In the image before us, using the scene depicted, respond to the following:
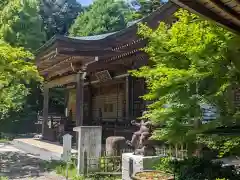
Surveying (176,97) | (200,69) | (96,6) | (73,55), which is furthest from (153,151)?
(96,6)

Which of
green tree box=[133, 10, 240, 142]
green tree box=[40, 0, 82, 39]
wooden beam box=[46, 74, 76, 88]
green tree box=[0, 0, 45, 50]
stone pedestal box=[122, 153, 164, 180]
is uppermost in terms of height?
green tree box=[40, 0, 82, 39]

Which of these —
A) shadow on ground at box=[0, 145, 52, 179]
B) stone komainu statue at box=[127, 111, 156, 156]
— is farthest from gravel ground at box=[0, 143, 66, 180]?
stone komainu statue at box=[127, 111, 156, 156]

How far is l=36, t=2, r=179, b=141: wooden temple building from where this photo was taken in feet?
32.8

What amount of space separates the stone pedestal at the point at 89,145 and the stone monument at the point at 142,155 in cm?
105

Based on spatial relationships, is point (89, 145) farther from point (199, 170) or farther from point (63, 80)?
point (63, 80)

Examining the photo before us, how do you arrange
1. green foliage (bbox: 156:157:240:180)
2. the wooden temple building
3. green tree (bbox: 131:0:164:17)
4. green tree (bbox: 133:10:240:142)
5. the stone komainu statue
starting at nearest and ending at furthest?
green tree (bbox: 133:10:240:142)
green foliage (bbox: 156:157:240:180)
the stone komainu statue
the wooden temple building
green tree (bbox: 131:0:164:17)

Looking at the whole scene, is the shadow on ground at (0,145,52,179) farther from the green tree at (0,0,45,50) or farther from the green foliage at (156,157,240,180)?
the green tree at (0,0,45,50)

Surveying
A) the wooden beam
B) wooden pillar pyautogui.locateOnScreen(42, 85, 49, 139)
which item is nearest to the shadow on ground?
the wooden beam

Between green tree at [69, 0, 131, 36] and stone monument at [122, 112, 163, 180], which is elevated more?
green tree at [69, 0, 131, 36]

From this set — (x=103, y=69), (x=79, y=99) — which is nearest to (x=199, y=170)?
(x=79, y=99)

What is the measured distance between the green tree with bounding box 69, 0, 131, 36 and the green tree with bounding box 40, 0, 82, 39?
27.4 feet

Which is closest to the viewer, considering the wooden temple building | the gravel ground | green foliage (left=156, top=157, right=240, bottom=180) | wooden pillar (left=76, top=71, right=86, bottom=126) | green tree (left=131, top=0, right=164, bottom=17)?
green foliage (left=156, top=157, right=240, bottom=180)

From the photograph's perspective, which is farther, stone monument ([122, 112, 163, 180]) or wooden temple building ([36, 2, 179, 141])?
wooden temple building ([36, 2, 179, 141])

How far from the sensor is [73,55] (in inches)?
403
